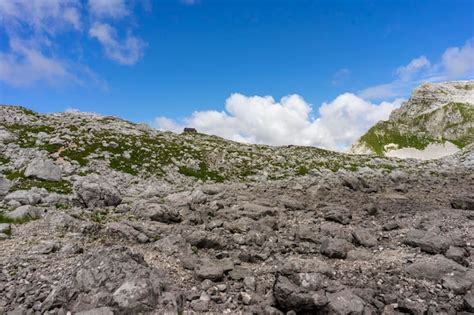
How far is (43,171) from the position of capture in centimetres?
3538

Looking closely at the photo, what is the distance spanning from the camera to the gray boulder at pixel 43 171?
3488cm

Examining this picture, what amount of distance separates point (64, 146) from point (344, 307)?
44.6 meters

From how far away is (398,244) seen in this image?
17.6 m

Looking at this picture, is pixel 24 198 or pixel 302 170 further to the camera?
pixel 302 170

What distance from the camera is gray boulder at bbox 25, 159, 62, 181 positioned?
34875 mm

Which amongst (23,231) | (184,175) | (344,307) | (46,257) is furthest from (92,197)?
(184,175)

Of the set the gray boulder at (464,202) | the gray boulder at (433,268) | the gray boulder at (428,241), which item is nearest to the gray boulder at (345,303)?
the gray boulder at (433,268)

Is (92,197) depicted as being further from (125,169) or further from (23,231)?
(125,169)

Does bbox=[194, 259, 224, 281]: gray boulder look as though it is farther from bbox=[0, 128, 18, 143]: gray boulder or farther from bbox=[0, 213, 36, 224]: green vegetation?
bbox=[0, 128, 18, 143]: gray boulder

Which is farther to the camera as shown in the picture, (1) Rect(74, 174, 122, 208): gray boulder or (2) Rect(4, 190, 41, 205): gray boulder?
(2) Rect(4, 190, 41, 205): gray boulder

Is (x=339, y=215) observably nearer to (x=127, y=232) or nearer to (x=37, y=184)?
(x=127, y=232)

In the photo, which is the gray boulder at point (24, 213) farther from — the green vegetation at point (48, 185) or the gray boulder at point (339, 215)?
the gray boulder at point (339, 215)

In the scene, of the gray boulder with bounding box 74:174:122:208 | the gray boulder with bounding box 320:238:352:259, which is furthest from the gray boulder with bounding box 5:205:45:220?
the gray boulder with bounding box 320:238:352:259

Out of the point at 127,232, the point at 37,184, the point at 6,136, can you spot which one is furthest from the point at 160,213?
the point at 6,136
